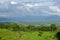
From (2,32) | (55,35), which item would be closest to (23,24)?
(2,32)

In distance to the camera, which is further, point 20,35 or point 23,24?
point 23,24

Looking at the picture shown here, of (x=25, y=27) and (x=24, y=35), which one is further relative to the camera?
(x=25, y=27)

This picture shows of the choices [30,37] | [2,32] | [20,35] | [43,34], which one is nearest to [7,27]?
[2,32]

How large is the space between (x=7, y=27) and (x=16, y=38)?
1.59 metres

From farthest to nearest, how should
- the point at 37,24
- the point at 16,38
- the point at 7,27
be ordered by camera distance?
the point at 37,24
the point at 7,27
the point at 16,38

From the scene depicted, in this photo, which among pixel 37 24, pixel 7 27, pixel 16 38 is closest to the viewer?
pixel 16 38

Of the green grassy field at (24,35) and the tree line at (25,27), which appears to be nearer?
the green grassy field at (24,35)

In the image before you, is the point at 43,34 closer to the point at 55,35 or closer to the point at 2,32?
the point at 55,35

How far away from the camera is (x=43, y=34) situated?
41.4ft

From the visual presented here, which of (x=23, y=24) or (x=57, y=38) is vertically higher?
(x=23, y=24)

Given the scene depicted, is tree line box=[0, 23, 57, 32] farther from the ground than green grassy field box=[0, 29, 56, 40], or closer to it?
farther from the ground

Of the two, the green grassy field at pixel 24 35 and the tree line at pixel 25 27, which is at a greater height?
the tree line at pixel 25 27

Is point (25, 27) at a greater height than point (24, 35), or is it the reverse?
point (25, 27)

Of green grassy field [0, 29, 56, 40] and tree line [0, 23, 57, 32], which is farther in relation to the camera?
tree line [0, 23, 57, 32]
